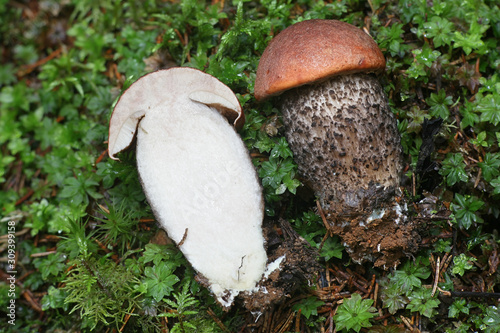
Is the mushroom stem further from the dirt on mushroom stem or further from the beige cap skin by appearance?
the beige cap skin

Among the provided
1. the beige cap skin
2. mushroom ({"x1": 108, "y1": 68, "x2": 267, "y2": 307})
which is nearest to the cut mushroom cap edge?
mushroom ({"x1": 108, "y1": 68, "x2": 267, "y2": 307})

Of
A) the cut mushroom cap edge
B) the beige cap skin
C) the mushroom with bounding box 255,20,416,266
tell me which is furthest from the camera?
the cut mushroom cap edge

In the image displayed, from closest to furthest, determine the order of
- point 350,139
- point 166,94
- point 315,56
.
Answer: point 315,56
point 350,139
point 166,94

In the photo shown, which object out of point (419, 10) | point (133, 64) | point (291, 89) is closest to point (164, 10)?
point (133, 64)

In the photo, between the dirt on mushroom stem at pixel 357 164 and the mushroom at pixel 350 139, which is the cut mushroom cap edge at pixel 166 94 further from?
the dirt on mushroom stem at pixel 357 164

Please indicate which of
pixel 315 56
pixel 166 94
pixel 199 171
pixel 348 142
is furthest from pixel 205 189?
pixel 315 56

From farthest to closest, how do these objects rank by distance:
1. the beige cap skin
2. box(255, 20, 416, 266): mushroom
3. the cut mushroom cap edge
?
the cut mushroom cap edge, box(255, 20, 416, 266): mushroom, the beige cap skin

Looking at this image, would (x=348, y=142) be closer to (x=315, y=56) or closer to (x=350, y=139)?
(x=350, y=139)
